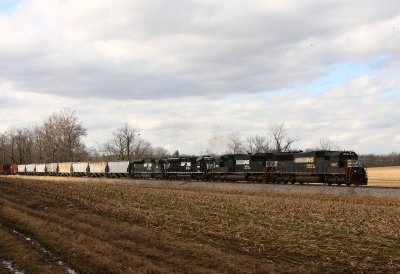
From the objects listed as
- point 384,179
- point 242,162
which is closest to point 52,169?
point 242,162

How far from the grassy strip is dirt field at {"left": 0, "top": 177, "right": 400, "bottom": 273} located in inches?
1.0

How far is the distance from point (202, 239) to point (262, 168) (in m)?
35.6

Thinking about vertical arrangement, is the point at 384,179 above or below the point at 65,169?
below

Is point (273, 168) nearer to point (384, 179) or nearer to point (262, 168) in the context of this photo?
point (262, 168)

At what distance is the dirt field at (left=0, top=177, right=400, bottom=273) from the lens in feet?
34.6

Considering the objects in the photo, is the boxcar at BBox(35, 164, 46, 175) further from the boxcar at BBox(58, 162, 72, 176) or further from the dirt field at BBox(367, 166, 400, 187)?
the dirt field at BBox(367, 166, 400, 187)

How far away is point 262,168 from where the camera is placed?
4884cm

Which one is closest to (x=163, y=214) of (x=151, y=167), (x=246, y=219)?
(x=246, y=219)

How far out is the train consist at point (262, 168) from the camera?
40.6 m

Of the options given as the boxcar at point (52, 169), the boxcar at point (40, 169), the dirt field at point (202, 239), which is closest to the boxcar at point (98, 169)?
the boxcar at point (52, 169)

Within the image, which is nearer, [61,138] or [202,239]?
[202,239]

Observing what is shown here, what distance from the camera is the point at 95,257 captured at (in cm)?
1127

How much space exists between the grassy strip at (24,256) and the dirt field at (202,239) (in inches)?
1.0

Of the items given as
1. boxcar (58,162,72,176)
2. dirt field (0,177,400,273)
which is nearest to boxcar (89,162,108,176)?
boxcar (58,162,72,176)
